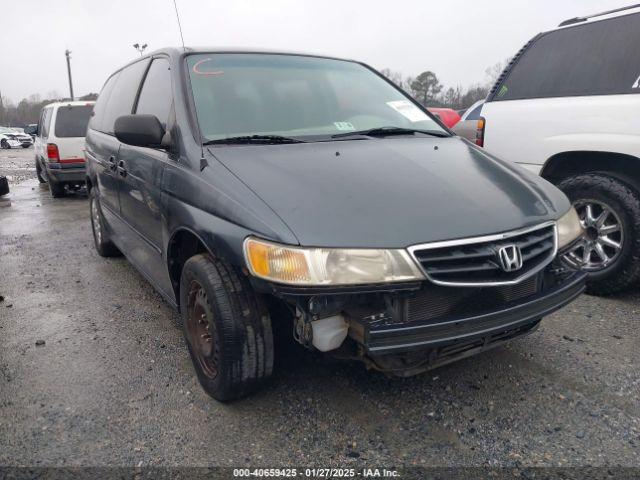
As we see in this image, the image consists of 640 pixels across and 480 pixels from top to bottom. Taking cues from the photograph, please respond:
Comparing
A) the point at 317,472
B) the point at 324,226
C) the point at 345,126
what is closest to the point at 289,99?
the point at 345,126

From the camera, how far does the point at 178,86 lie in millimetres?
2867

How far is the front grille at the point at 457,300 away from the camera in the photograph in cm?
202

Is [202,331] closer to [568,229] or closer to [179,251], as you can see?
[179,251]

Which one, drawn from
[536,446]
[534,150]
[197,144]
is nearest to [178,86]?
[197,144]

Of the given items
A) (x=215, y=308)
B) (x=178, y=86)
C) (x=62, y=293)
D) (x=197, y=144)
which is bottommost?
(x=62, y=293)

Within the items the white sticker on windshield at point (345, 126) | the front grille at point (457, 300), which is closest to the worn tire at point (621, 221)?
the front grille at point (457, 300)

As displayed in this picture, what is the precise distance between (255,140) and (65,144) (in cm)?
796

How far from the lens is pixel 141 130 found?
268cm

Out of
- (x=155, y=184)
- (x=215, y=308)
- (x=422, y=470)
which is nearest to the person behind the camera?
(x=422, y=470)

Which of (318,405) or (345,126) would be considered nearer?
(318,405)

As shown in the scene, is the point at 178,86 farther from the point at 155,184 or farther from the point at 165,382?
the point at 165,382

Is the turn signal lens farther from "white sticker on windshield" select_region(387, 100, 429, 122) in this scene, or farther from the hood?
"white sticker on windshield" select_region(387, 100, 429, 122)

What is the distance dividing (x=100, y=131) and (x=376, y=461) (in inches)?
149

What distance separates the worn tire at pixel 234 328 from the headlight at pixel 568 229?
140 centimetres
